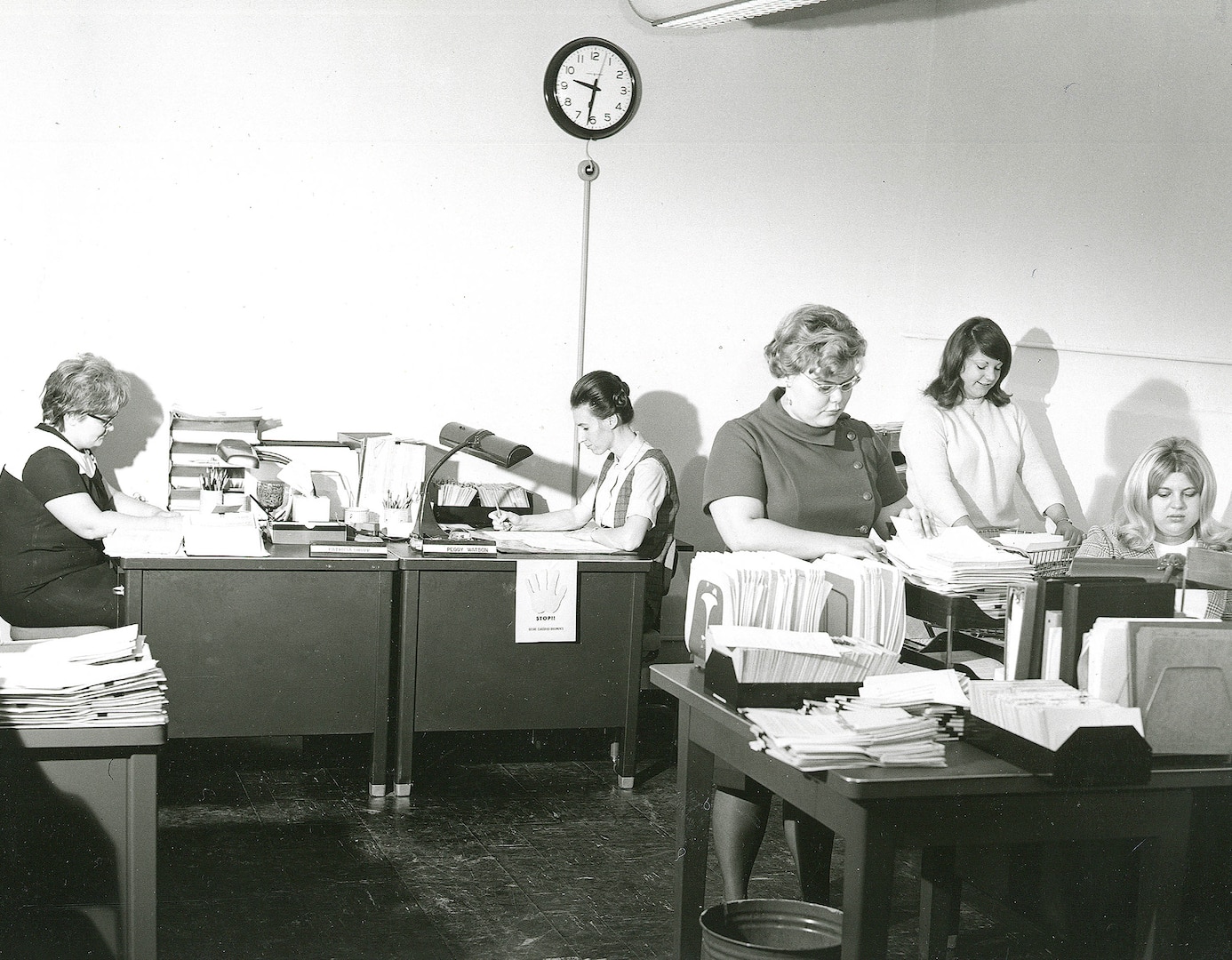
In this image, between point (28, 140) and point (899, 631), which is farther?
point (28, 140)

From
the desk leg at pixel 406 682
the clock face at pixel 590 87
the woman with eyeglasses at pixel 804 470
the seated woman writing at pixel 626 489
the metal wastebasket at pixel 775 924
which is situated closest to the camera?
the metal wastebasket at pixel 775 924

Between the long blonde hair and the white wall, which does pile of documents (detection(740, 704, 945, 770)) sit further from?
the white wall

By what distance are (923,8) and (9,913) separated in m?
4.97

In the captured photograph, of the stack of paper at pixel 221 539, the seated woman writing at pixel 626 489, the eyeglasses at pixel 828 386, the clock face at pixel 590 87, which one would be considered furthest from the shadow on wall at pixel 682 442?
the eyeglasses at pixel 828 386

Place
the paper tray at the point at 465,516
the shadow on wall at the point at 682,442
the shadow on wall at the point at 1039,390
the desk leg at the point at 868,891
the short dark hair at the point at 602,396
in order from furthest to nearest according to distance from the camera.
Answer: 1. the shadow on wall at the point at 682,442
2. the shadow on wall at the point at 1039,390
3. the paper tray at the point at 465,516
4. the short dark hair at the point at 602,396
5. the desk leg at the point at 868,891

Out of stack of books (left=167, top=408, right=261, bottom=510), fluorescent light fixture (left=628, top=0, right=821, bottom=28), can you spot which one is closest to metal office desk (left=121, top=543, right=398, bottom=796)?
stack of books (left=167, top=408, right=261, bottom=510)

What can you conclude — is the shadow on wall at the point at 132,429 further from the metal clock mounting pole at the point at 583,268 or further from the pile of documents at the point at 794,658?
the pile of documents at the point at 794,658

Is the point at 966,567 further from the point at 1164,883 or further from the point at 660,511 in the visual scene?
the point at 660,511

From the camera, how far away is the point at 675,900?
7.54ft

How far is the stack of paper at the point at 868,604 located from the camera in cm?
235

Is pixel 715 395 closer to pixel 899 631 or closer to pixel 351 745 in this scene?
pixel 351 745

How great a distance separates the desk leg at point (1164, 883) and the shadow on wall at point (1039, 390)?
2.81m

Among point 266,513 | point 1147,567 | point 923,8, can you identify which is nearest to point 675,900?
point 1147,567

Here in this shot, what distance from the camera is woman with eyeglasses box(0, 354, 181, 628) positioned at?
383cm
